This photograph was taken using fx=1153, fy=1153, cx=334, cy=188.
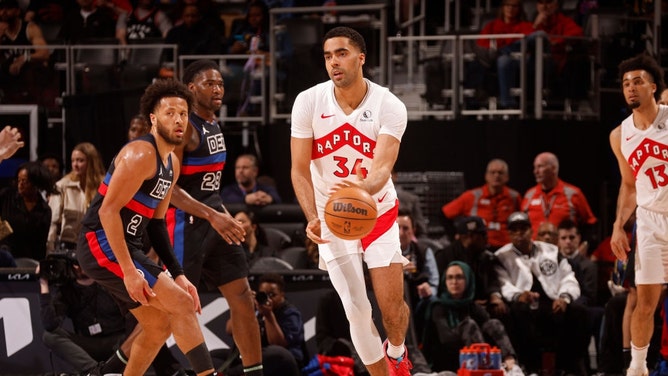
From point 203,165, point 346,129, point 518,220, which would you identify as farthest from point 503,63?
point 346,129

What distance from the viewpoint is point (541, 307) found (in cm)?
1044

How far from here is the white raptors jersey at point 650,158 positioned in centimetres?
884

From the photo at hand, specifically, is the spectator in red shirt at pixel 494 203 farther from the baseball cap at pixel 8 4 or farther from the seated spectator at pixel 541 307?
the baseball cap at pixel 8 4

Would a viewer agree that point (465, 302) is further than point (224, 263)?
Yes

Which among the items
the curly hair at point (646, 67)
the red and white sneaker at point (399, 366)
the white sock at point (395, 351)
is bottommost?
the red and white sneaker at point (399, 366)

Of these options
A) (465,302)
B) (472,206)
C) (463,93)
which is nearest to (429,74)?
(463,93)

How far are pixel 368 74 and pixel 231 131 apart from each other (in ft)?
6.14

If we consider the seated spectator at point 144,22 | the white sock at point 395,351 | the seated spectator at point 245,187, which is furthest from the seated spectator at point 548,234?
the seated spectator at point 144,22

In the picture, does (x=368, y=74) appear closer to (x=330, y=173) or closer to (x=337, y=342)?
(x=337, y=342)

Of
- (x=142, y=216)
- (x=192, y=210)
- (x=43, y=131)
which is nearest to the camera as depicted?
(x=142, y=216)

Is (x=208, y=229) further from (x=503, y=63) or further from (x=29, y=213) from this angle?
(x=503, y=63)

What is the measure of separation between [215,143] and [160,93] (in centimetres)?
88

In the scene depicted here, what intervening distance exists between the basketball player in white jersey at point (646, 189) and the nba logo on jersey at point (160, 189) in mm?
3672

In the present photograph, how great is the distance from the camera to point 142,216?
23.9 ft
